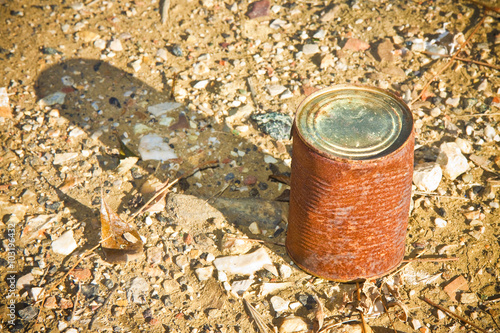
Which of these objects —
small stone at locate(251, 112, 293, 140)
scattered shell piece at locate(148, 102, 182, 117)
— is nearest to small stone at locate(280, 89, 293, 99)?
small stone at locate(251, 112, 293, 140)

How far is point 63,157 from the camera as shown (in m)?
3.29

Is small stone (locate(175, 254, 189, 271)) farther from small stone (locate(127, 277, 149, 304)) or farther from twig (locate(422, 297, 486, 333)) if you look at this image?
twig (locate(422, 297, 486, 333))

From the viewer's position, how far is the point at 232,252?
9.29 ft

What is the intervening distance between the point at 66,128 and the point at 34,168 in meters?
0.41

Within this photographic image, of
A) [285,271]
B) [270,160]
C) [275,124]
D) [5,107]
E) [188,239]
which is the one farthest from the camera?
[5,107]

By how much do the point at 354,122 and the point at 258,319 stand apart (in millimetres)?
1194

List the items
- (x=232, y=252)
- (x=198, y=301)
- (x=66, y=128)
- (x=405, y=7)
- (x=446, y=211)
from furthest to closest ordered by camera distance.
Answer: (x=405, y=7)
(x=66, y=128)
(x=446, y=211)
(x=232, y=252)
(x=198, y=301)

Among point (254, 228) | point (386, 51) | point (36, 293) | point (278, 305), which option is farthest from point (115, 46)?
point (278, 305)

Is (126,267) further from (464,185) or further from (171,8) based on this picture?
(171,8)

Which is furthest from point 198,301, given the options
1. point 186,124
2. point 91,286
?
point 186,124

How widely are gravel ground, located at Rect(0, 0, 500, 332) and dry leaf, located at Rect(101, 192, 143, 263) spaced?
0.5 inches

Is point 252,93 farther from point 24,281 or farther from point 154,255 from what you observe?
point 24,281

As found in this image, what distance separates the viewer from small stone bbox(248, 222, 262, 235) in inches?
116

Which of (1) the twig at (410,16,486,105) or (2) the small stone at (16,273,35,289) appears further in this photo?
(1) the twig at (410,16,486,105)
